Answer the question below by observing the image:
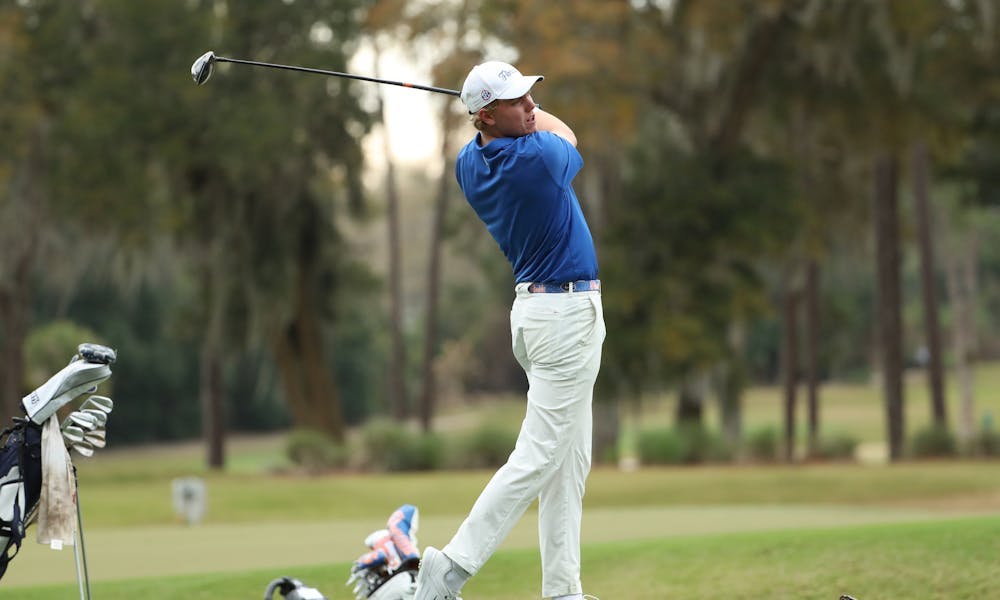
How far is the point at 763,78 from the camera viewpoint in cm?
2177

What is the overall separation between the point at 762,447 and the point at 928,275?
7.43 meters

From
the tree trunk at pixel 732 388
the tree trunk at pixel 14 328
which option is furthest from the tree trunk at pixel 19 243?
the tree trunk at pixel 732 388

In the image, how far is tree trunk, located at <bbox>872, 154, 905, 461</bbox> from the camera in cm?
2266

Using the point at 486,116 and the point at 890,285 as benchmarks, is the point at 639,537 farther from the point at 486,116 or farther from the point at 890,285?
the point at 890,285

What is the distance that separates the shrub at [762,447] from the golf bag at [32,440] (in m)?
17.7

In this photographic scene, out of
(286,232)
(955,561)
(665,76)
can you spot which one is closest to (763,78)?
(665,76)

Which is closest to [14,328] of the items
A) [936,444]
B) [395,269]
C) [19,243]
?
[19,243]

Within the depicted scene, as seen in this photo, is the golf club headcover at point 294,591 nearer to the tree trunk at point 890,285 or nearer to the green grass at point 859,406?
the tree trunk at point 890,285

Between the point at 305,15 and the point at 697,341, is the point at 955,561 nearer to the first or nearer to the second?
the point at 697,341

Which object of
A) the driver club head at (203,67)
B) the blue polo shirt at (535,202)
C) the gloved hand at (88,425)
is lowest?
the gloved hand at (88,425)

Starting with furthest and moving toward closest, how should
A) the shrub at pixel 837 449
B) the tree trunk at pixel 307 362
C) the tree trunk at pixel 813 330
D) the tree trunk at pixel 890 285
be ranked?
the tree trunk at pixel 813 330 → the tree trunk at pixel 307 362 → the shrub at pixel 837 449 → the tree trunk at pixel 890 285

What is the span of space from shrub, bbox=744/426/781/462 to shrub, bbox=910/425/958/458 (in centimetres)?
230

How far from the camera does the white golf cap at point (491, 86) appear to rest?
502 cm

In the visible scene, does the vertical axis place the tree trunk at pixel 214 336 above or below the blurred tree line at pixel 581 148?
below
